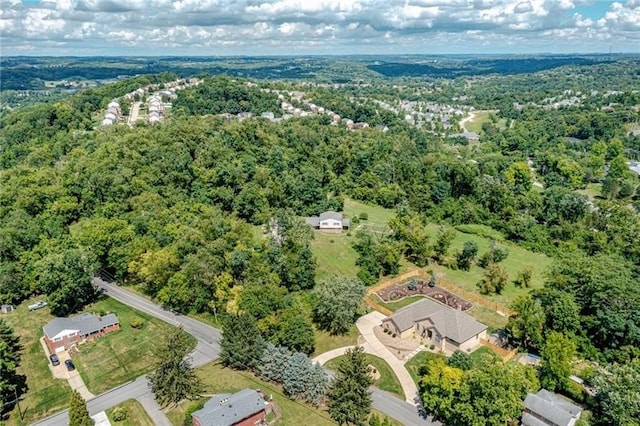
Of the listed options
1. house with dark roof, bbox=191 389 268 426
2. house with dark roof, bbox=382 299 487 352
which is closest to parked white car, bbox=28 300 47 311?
house with dark roof, bbox=191 389 268 426

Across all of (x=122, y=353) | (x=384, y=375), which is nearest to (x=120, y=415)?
(x=122, y=353)

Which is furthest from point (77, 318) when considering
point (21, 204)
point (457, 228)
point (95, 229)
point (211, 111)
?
point (211, 111)

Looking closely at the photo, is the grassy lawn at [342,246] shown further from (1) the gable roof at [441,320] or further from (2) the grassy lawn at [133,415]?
(2) the grassy lawn at [133,415]

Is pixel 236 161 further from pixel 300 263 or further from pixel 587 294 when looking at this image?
pixel 587 294

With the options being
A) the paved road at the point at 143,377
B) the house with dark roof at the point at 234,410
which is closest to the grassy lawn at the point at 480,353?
the house with dark roof at the point at 234,410

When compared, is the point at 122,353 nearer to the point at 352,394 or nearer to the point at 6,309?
the point at 6,309

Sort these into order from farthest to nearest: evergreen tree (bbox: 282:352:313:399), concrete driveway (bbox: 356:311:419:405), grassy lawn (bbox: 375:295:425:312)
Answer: grassy lawn (bbox: 375:295:425:312) < concrete driveway (bbox: 356:311:419:405) < evergreen tree (bbox: 282:352:313:399)

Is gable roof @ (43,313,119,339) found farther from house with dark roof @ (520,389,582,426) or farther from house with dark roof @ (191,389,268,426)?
house with dark roof @ (520,389,582,426)

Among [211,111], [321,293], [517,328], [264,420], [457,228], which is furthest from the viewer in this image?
[211,111]
